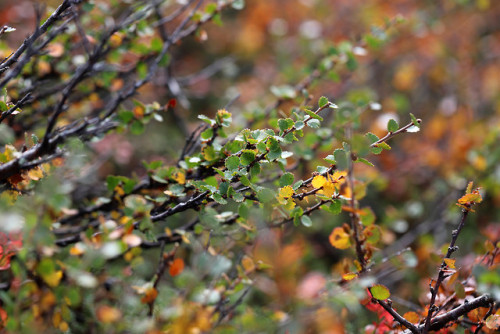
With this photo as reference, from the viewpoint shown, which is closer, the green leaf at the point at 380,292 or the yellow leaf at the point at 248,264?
the green leaf at the point at 380,292

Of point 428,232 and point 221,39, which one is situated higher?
point 221,39

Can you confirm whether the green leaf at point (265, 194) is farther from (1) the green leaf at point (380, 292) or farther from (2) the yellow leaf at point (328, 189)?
(1) the green leaf at point (380, 292)

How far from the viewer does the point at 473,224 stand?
2064mm

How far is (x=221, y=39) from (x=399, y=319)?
8.57ft

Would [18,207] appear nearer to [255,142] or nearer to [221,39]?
[255,142]

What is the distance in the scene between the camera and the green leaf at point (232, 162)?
31.4 inches

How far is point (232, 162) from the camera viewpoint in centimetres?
80

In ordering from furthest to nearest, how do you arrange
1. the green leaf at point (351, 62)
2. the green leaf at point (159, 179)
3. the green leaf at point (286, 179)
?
the green leaf at point (351, 62), the green leaf at point (159, 179), the green leaf at point (286, 179)

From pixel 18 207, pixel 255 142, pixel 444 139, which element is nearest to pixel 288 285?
pixel 255 142

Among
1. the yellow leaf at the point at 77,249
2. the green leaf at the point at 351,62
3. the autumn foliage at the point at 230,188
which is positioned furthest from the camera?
the green leaf at the point at 351,62

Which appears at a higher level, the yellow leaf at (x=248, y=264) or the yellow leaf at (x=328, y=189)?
the yellow leaf at (x=328, y=189)

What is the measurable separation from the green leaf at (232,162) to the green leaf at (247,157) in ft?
0.04

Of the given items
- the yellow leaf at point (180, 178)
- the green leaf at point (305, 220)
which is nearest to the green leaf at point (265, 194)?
the green leaf at point (305, 220)

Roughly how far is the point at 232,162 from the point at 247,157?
0.11 ft
